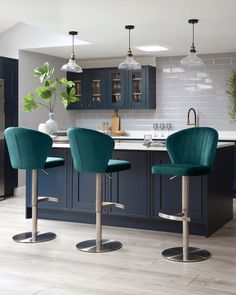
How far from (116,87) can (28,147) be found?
425 centimetres

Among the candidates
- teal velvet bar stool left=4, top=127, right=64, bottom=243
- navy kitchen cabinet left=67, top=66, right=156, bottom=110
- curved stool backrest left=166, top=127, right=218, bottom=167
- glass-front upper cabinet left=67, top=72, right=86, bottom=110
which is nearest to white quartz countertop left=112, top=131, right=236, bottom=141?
navy kitchen cabinet left=67, top=66, right=156, bottom=110

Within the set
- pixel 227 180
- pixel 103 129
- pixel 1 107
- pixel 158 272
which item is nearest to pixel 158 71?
pixel 103 129

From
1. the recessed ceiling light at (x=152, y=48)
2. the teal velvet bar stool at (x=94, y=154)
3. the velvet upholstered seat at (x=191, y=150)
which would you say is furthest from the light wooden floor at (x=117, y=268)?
the recessed ceiling light at (x=152, y=48)

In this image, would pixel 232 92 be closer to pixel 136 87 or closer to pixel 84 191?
pixel 136 87

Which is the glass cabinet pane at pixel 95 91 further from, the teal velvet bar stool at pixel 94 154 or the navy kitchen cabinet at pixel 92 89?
the teal velvet bar stool at pixel 94 154

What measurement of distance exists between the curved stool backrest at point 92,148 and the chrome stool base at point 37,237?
909 mm

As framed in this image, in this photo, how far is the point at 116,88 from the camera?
8641 millimetres

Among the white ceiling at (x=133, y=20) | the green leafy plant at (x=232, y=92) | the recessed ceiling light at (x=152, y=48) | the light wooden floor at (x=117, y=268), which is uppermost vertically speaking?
the white ceiling at (x=133, y=20)

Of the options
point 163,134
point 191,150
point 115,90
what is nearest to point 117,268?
point 191,150

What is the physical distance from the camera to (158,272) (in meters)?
3.80

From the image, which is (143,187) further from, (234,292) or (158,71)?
(158,71)

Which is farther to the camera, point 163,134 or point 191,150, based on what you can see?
point 163,134

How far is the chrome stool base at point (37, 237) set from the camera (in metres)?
4.77

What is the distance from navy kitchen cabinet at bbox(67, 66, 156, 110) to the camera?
8352 millimetres
